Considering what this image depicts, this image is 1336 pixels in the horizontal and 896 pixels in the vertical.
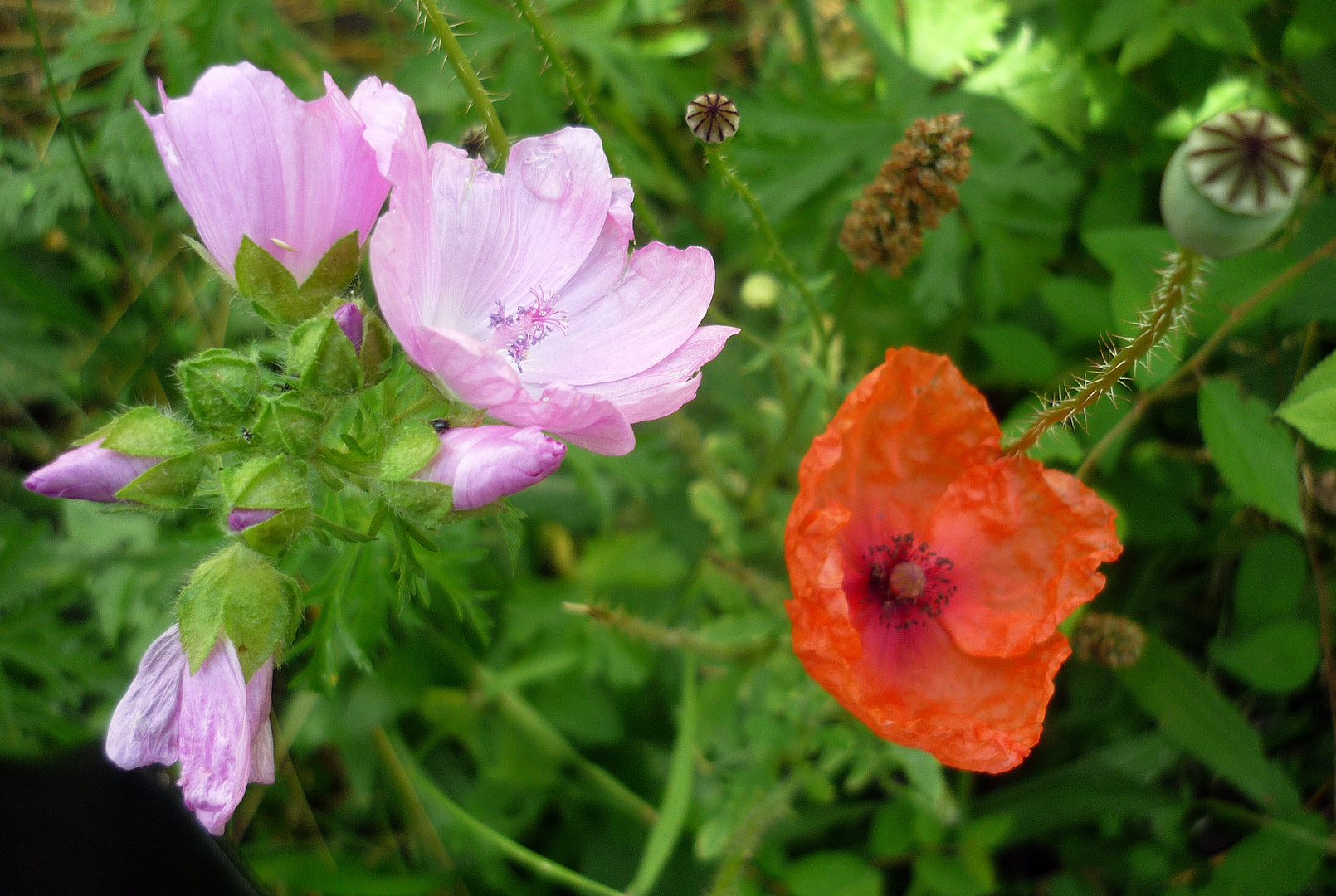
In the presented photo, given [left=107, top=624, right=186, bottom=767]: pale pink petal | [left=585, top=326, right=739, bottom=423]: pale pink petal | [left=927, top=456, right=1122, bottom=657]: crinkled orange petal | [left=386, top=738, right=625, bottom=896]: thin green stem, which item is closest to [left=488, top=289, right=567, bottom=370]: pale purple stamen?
[left=585, top=326, right=739, bottom=423]: pale pink petal

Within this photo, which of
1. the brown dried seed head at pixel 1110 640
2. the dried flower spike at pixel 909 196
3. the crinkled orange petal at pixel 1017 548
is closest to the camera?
the crinkled orange petal at pixel 1017 548

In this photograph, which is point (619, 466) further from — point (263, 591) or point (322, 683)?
point (263, 591)

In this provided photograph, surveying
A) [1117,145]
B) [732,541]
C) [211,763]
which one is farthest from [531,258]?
[1117,145]

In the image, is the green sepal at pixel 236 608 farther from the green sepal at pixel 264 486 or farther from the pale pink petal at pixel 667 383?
the pale pink petal at pixel 667 383

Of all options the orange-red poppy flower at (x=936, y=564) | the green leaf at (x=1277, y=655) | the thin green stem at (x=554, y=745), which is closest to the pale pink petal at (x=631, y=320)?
the orange-red poppy flower at (x=936, y=564)

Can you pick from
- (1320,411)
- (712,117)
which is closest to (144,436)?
(712,117)

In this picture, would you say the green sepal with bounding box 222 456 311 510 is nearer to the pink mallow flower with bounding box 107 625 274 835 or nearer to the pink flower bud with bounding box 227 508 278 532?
the pink flower bud with bounding box 227 508 278 532
